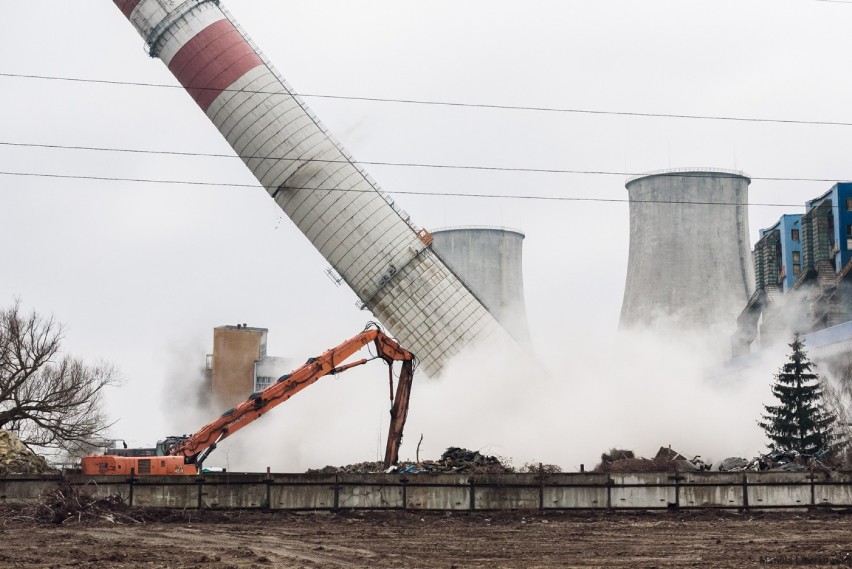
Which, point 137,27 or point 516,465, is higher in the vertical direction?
point 137,27

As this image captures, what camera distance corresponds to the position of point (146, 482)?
19.9m

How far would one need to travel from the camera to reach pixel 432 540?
15492 mm

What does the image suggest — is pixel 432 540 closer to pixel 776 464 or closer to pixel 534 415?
pixel 776 464

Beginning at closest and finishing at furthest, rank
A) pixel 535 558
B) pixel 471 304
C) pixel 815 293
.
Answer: pixel 535 558
pixel 471 304
pixel 815 293

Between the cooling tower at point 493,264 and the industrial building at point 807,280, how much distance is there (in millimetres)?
11587

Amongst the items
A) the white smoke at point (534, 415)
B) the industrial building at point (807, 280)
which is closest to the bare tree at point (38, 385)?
the white smoke at point (534, 415)

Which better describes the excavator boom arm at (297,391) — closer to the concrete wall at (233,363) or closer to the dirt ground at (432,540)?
the dirt ground at (432,540)

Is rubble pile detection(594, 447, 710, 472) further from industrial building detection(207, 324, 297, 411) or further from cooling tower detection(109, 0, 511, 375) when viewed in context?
industrial building detection(207, 324, 297, 411)

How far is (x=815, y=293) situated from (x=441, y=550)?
4048cm

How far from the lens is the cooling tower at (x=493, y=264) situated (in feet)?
188

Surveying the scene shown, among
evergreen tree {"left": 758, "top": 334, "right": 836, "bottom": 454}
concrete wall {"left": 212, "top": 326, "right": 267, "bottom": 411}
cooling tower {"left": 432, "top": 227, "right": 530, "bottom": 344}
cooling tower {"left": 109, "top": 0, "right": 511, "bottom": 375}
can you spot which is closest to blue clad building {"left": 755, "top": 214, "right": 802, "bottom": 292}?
cooling tower {"left": 432, "top": 227, "right": 530, "bottom": 344}

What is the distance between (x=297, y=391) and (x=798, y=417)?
17320 millimetres

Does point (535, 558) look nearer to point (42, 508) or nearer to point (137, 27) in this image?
point (42, 508)

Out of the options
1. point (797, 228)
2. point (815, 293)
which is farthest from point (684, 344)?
point (797, 228)
